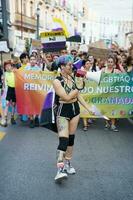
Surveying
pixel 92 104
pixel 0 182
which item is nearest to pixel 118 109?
pixel 92 104

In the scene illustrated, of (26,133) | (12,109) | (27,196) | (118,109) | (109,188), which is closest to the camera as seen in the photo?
(27,196)

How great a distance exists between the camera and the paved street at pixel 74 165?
5.02 metres

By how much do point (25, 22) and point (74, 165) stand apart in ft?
146

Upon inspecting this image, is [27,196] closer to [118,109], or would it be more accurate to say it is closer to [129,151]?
[129,151]

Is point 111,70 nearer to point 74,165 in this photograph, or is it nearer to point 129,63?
point 129,63

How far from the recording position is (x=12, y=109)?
990cm

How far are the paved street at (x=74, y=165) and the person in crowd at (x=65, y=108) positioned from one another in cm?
33

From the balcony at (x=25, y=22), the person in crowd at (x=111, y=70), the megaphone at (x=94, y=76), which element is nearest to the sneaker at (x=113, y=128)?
the person in crowd at (x=111, y=70)

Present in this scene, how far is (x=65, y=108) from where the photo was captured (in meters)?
5.52

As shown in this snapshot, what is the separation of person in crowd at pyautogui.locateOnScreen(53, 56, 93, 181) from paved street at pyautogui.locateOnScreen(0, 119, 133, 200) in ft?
1.07

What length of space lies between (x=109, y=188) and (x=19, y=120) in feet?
17.3

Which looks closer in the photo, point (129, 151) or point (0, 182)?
point (0, 182)

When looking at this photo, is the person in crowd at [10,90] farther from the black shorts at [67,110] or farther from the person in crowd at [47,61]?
the black shorts at [67,110]

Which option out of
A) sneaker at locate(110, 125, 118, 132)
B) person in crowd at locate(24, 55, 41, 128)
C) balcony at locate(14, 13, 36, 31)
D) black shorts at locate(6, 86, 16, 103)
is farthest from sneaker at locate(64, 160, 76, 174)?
balcony at locate(14, 13, 36, 31)
